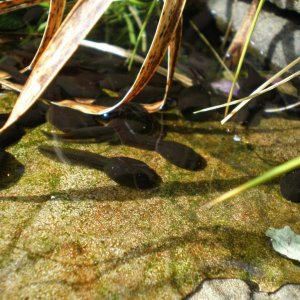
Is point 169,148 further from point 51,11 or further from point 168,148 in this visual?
point 51,11

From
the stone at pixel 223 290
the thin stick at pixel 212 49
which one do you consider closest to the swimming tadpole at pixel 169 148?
the stone at pixel 223 290

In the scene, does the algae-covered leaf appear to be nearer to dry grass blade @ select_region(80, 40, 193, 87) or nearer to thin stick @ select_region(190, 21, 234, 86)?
dry grass blade @ select_region(80, 40, 193, 87)

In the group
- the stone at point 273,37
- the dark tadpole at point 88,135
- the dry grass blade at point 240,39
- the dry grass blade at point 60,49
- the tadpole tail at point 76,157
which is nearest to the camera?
the dry grass blade at point 60,49

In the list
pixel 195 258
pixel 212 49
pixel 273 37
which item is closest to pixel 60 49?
pixel 195 258

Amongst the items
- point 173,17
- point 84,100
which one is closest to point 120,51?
point 84,100

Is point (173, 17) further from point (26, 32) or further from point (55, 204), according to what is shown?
point (26, 32)

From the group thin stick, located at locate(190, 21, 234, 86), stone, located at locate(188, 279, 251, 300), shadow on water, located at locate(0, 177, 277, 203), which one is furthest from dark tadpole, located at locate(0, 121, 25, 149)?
thin stick, located at locate(190, 21, 234, 86)

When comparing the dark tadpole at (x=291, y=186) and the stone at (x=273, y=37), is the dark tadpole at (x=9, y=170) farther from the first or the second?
the stone at (x=273, y=37)
